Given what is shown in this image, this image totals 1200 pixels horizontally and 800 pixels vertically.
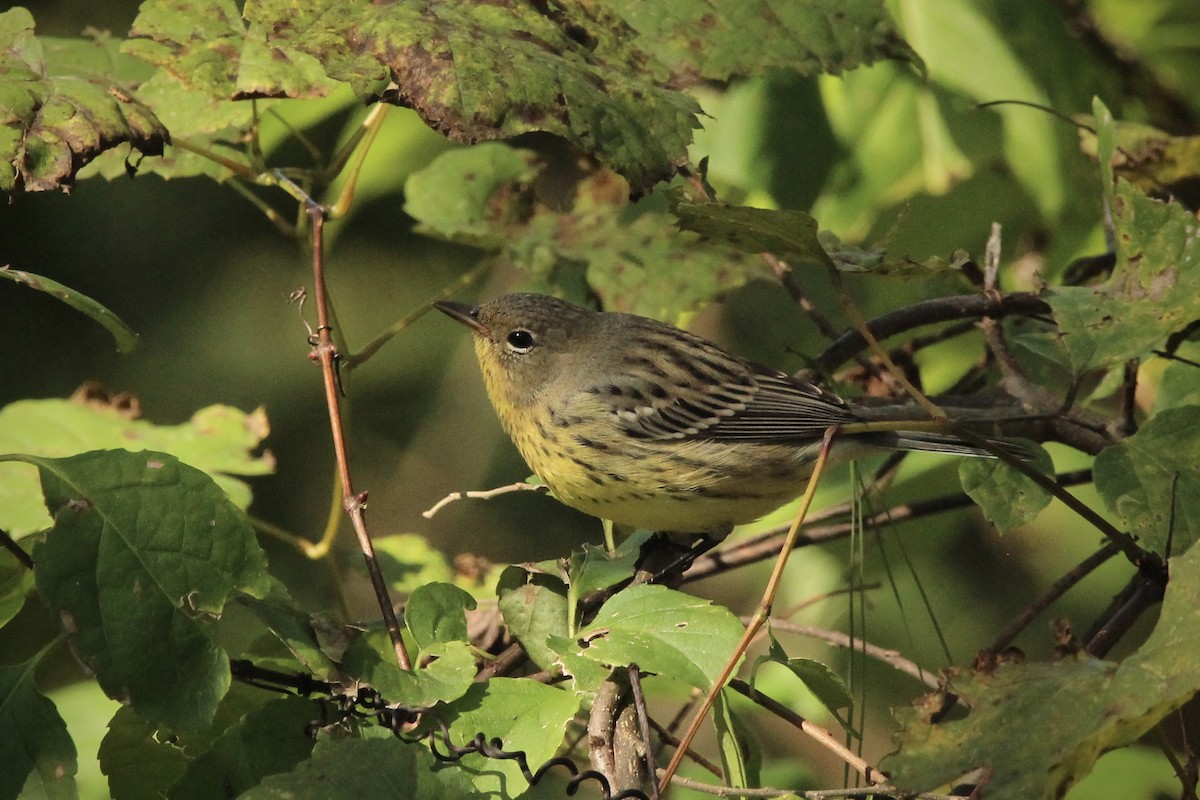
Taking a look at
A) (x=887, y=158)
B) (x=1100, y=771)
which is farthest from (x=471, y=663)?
(x=887, y=158)

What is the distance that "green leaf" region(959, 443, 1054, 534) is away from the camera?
2346mm

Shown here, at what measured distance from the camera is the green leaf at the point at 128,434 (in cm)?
313

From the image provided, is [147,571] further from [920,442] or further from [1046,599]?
[920,442]

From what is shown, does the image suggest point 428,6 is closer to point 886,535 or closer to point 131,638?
point 131,638

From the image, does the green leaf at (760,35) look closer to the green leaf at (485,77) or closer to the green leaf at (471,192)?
the green leaf at (485,77)

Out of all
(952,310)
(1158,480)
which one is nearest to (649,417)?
(952,310)

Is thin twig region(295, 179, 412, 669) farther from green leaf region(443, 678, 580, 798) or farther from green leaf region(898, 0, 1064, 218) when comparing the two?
green leaf region(898, 0, 1064, 218)

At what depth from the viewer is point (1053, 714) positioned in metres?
1.61

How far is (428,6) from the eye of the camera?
2.17 metres

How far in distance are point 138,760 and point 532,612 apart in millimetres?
681

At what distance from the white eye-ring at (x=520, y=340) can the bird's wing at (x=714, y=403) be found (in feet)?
0.94

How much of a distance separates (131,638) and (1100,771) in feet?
8.32

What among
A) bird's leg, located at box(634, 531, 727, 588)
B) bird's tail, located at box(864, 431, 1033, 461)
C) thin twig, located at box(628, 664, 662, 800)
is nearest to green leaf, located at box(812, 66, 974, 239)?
bird's tail, located at box(864, 431, 1033, 461)

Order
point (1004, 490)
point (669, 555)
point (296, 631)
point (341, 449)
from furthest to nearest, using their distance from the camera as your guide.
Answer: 1. point (669, 555)
2. point (1004, 490)
3. point (341, 449)
4. point (296, 631)
